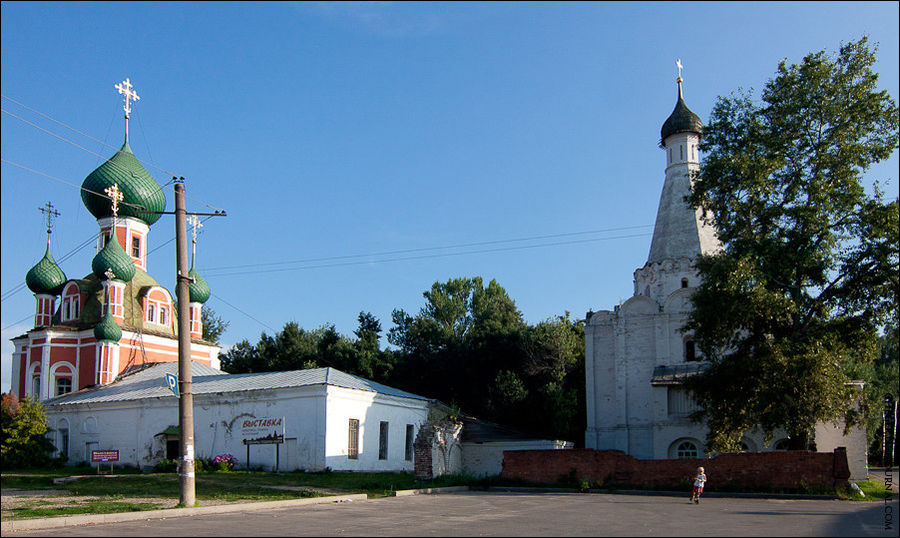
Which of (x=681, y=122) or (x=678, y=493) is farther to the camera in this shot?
(x=681, y=122)

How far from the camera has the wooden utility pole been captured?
1686 cm

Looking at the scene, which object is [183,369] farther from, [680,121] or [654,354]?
[680,121]

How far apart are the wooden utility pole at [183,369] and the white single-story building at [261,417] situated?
12.4 m

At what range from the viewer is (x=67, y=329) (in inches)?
1731

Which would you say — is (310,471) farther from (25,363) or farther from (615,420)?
(25,363)

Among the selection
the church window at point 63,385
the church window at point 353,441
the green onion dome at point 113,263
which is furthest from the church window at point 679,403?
the church window at point 63,385

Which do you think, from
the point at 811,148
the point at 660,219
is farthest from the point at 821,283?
the point at 660,219

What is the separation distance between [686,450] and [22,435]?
30.6 metres

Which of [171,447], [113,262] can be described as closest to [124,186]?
[113,262]

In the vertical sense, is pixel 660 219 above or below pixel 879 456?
above

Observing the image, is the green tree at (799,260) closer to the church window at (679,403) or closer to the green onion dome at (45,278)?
the church window at (679,403)

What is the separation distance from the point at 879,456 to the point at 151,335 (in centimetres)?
4904

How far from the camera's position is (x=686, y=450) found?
3086 cm

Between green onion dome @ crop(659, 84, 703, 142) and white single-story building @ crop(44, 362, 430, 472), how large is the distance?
18.0m
